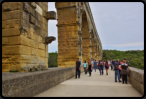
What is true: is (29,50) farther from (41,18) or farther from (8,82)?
(8,82)

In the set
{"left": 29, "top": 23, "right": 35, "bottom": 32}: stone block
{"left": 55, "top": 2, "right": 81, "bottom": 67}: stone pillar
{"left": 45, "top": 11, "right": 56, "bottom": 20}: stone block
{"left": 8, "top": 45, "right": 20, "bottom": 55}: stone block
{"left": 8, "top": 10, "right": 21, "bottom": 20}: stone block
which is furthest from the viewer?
{"left": 55, "top": 2, "right": 81, "bottom": 67}: stone pillar

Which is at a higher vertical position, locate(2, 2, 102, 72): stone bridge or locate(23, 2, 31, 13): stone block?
locate(23, 2, 31, 13): stone block

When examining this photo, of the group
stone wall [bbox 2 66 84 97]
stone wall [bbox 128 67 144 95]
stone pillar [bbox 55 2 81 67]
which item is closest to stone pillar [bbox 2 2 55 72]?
stone wall [bbox 2 66 84 97]

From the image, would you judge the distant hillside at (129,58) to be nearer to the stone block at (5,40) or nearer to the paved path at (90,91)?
the paved path at (90,91)

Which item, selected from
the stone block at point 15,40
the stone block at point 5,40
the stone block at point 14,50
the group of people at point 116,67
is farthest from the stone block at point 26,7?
the group of people at point 116,67

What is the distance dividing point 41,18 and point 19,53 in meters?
2.13

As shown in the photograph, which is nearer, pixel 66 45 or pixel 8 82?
pixel 8 82

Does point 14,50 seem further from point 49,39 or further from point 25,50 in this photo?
point 49,39

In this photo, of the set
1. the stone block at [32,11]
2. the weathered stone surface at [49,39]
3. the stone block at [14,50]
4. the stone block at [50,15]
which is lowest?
the stone block at [14,50]

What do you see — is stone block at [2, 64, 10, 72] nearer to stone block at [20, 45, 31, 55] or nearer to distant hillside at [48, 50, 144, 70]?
stone block at [20, 45, 31, 55]

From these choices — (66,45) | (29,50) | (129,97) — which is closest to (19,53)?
(29,50)

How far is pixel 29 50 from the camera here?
5152 mm

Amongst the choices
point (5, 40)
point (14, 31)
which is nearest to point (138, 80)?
point (14, 31)

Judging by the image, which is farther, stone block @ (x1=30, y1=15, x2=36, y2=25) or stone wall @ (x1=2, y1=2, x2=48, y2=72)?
stone block @ (x1=30, y1=15, x2=36, y2=25)
